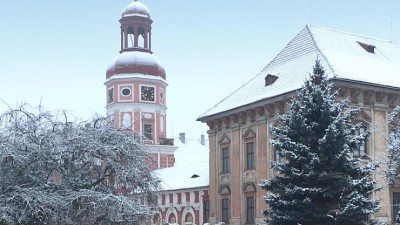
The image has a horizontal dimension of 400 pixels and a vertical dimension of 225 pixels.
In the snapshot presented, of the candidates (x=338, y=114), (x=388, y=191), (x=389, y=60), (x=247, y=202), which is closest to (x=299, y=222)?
(x=338, y=114)

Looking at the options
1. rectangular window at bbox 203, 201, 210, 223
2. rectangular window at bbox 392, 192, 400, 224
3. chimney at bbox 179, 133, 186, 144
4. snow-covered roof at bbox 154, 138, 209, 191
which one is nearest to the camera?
rectangular window at bbox 392, 192, 400, 224

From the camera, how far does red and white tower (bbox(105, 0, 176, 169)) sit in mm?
64250

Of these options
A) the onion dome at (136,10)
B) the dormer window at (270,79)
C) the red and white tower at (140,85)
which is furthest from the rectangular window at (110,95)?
the dormer window at (270,79)

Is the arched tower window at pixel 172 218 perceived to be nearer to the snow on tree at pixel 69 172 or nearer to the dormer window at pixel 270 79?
the dormer window at pixel 270 79

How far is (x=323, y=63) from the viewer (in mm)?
32594

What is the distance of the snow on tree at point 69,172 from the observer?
1788 cm

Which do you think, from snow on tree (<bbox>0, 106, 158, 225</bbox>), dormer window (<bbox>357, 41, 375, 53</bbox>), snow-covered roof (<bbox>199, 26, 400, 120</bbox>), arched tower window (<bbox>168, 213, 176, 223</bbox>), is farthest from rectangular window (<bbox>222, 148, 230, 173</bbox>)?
snow on tree (<bbox>0, 106, 158, 225</bbox>)

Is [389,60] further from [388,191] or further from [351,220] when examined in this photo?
[351,220]

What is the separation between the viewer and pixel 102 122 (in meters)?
20.1

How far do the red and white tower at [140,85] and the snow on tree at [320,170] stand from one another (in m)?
41.3

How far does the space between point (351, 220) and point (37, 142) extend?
978 cm

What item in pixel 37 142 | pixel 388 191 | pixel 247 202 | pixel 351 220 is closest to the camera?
pixel 37 142

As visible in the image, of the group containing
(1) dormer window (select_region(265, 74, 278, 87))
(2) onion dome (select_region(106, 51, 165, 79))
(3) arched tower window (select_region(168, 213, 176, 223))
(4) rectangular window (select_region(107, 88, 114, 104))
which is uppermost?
(2) onion dome (select_region(106, 51, 165, 79))

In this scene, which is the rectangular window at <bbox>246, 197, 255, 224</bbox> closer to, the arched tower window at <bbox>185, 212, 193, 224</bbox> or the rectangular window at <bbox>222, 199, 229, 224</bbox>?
the rectangular window at <bbox>222, 199, 229, 224</bbox>
